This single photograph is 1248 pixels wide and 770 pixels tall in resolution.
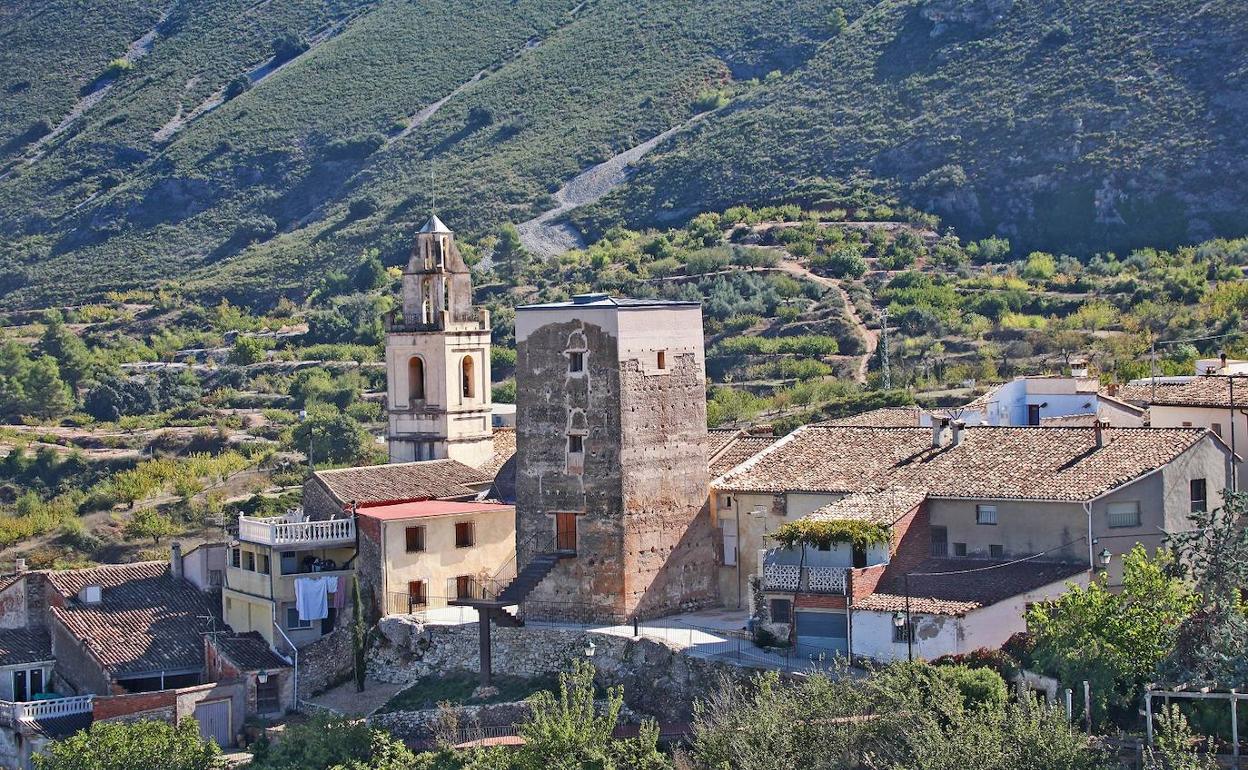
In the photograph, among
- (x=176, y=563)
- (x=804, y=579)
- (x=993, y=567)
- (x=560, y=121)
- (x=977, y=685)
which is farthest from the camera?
(x=560, y=121)

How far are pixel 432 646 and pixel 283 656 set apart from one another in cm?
417

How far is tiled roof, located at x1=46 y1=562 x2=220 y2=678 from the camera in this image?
44938 mm

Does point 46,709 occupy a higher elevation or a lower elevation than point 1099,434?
lower

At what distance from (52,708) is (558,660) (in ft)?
37.9

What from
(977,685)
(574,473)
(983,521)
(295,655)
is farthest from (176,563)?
(977,685)

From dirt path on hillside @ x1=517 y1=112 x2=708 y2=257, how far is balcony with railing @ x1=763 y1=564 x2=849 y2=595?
65.9 metres

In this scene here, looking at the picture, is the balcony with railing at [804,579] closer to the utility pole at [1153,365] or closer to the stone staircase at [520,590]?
the stone staircase at [520,590]

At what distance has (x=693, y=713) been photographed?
3612cm

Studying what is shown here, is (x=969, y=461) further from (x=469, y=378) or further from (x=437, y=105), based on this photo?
(x=437, y=105)

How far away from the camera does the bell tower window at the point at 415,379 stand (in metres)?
55.1

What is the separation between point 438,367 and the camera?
179ft

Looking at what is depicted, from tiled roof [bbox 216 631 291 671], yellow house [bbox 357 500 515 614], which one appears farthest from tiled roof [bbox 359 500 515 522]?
tiled roof [bbox 216 631 291 671]

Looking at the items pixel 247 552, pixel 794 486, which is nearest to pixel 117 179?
pixel 247 552

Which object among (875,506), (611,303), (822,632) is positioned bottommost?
(822,632)
